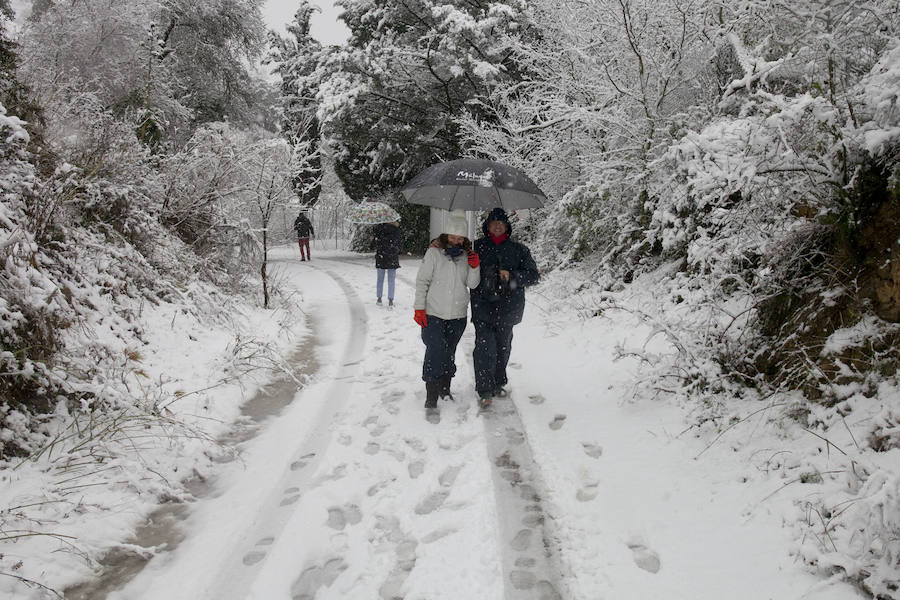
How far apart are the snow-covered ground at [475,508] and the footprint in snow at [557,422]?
0.02 metres

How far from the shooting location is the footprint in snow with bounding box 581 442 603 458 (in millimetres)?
3959

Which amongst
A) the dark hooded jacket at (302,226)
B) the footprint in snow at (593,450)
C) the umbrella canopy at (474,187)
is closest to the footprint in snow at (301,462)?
the footprint in snow at (593,450)

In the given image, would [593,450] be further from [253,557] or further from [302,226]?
[302,226]

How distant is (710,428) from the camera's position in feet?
12.1

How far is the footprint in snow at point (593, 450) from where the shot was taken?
3959 mm

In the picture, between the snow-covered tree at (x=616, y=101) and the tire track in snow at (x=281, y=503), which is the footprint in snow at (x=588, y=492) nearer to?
the tire track in snow at (x=281, y=503)

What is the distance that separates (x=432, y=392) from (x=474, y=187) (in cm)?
200

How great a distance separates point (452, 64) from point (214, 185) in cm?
960

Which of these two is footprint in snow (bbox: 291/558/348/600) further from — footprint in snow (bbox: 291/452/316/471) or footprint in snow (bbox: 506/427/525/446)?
footprint in snow (bbox: 506/427/525/446)

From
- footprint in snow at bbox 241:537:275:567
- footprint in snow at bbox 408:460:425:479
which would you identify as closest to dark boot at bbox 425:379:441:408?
footprint in snow at bbox 408:460:425:479

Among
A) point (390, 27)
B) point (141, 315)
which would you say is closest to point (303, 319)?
point (141, 315)

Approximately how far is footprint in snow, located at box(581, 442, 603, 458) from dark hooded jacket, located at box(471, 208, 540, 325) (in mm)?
1296

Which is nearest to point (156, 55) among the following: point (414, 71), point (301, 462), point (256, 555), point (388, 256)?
point (414, 71)

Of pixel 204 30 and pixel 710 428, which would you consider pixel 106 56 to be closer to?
pixel 204 30
